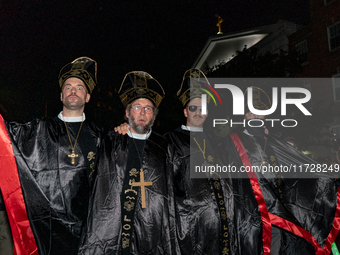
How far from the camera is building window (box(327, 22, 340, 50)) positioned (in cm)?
1611

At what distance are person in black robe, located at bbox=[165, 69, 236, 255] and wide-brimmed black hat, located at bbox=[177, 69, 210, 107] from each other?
25cm

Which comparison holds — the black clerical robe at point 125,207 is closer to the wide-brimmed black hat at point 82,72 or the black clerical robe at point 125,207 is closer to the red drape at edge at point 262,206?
the wide-brimmed black hat at point 82,72

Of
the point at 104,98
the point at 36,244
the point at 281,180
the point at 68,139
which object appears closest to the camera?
the point at 36,244

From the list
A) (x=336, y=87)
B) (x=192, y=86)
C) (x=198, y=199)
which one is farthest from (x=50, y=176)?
(x=336, y=87)

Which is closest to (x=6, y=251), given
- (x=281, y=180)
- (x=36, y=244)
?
(x=36, y=244)

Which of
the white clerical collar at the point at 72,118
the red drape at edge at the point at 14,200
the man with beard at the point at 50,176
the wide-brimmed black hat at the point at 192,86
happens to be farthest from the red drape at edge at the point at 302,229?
the red drape at edge at the point at 14,200

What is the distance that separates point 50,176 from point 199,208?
1844mm

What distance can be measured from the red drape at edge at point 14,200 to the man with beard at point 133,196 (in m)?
0.62

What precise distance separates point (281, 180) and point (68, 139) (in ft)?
10.3

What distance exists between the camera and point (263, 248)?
390cm

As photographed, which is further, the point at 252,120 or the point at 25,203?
the point at 252,120

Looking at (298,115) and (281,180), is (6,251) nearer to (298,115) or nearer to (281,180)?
(281,180)

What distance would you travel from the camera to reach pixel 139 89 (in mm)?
3982

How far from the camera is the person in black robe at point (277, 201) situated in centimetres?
392
